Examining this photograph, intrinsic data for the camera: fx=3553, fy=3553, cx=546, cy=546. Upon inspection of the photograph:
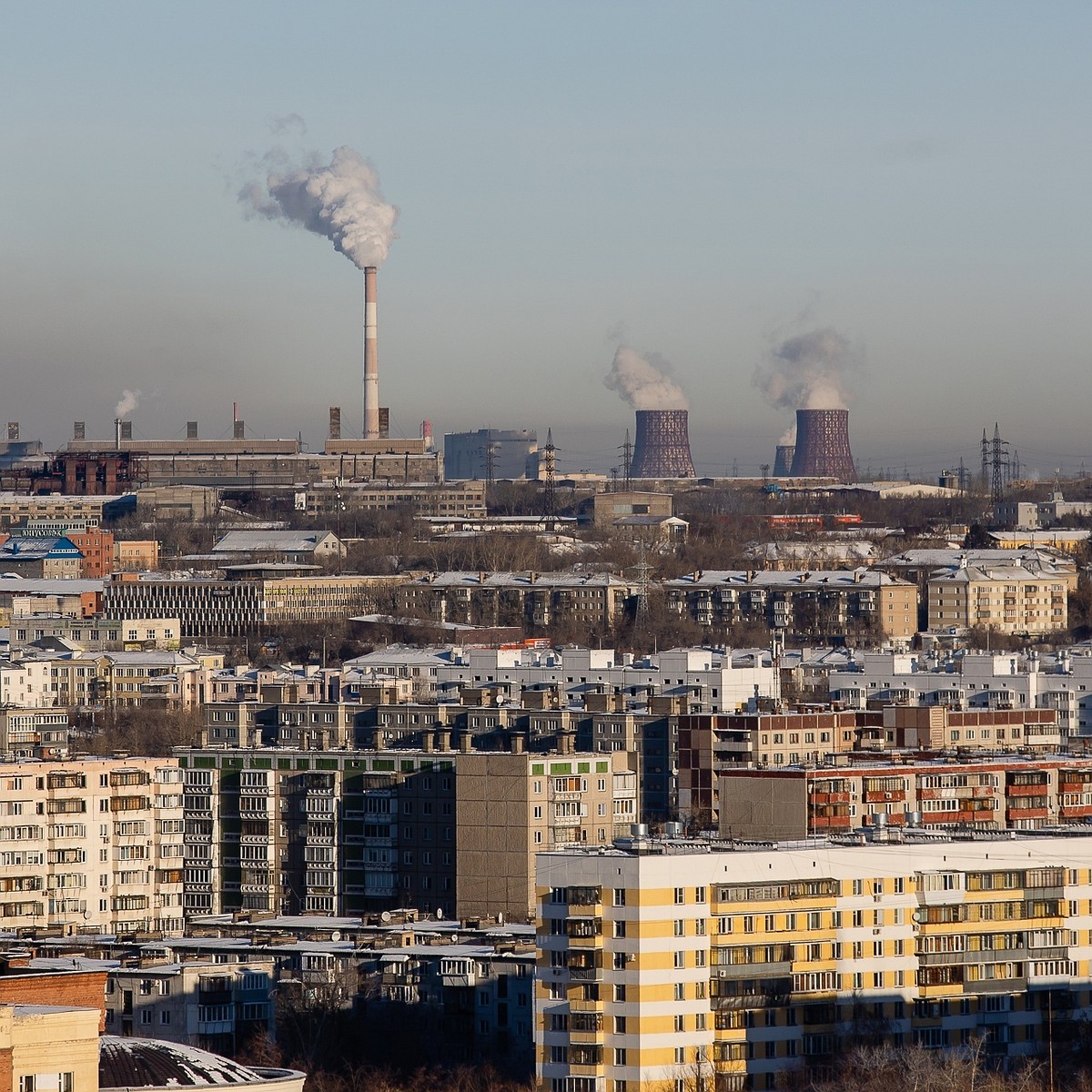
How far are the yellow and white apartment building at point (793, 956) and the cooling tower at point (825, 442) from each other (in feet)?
312

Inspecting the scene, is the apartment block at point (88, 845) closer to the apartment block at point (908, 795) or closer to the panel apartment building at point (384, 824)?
the panel apartment building at point (384, 824)

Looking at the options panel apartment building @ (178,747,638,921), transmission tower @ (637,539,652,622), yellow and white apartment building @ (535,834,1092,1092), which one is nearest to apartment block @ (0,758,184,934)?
panel apartment building @ (178,747,638,921)

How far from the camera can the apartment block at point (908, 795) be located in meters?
25.6

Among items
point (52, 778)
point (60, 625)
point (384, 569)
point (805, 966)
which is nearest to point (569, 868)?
point (805, 966)

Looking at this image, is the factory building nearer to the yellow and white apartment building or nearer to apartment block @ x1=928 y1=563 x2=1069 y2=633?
apartment block @ x1=928 y1=563 x2=1069 y2=633

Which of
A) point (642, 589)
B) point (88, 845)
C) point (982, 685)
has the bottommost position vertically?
point (88, 845)

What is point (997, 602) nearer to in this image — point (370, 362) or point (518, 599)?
point (518, 599)

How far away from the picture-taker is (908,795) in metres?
26.9

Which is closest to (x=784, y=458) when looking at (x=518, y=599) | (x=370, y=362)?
(x=370, y=362)

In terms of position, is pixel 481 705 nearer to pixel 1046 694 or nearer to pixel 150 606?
pixel 1046 694

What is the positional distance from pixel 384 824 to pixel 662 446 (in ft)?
297

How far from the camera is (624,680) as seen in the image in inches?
1591

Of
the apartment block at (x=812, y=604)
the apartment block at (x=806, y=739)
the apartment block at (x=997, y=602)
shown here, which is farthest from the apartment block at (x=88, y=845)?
the apartment block at (x=997, y=602)

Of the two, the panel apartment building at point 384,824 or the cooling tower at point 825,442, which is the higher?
the cooling tower at point 825,442
